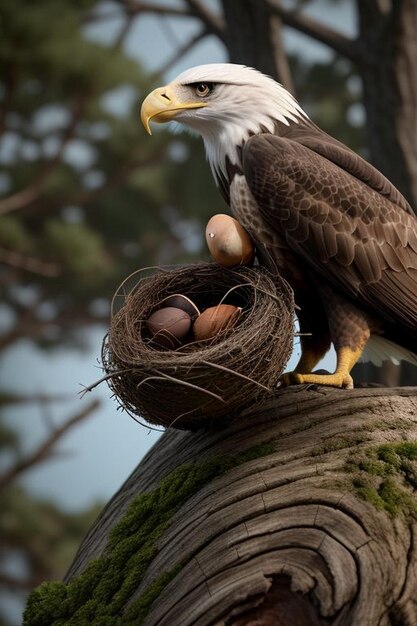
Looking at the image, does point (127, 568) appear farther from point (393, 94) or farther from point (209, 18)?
point (209, 18)

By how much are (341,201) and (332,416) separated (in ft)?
2.48

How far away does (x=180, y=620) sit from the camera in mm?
2943

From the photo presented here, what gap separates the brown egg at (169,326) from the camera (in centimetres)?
335

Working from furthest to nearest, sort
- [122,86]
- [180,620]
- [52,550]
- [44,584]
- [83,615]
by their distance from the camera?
[52,550]
[122,86]
[44,584]
[83,615]
[180,620]

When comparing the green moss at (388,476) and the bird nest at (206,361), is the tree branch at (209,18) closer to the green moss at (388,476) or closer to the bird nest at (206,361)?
the bird nest at (206,361)

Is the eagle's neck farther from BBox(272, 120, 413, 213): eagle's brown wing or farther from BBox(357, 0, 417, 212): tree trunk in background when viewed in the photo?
BBox(357, 0, 417, 212): tree trunk in background

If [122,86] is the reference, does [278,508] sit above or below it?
below

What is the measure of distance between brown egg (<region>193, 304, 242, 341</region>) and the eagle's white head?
23.9 inches

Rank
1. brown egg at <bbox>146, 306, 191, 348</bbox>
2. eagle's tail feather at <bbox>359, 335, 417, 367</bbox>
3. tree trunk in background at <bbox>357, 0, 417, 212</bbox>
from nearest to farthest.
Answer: brown egg at <bbox>146, 306, 191, 348</bbox>
eagle's tail feather at <bbox>359, 335, 417, 367</bbox>
tree trunk in background at <bbox>357, 0, 417, 212</bbox>

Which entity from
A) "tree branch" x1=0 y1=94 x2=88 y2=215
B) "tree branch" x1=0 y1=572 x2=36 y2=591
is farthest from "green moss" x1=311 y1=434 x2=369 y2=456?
"tree branch" x1=0 y1=572 x2=36 y2=591

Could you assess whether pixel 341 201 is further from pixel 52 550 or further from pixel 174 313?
pixel 52 550

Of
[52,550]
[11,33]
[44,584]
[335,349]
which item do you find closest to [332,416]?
[335,349]

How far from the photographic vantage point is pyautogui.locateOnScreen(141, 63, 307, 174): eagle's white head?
3.64 metres

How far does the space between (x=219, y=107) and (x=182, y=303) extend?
734mm
